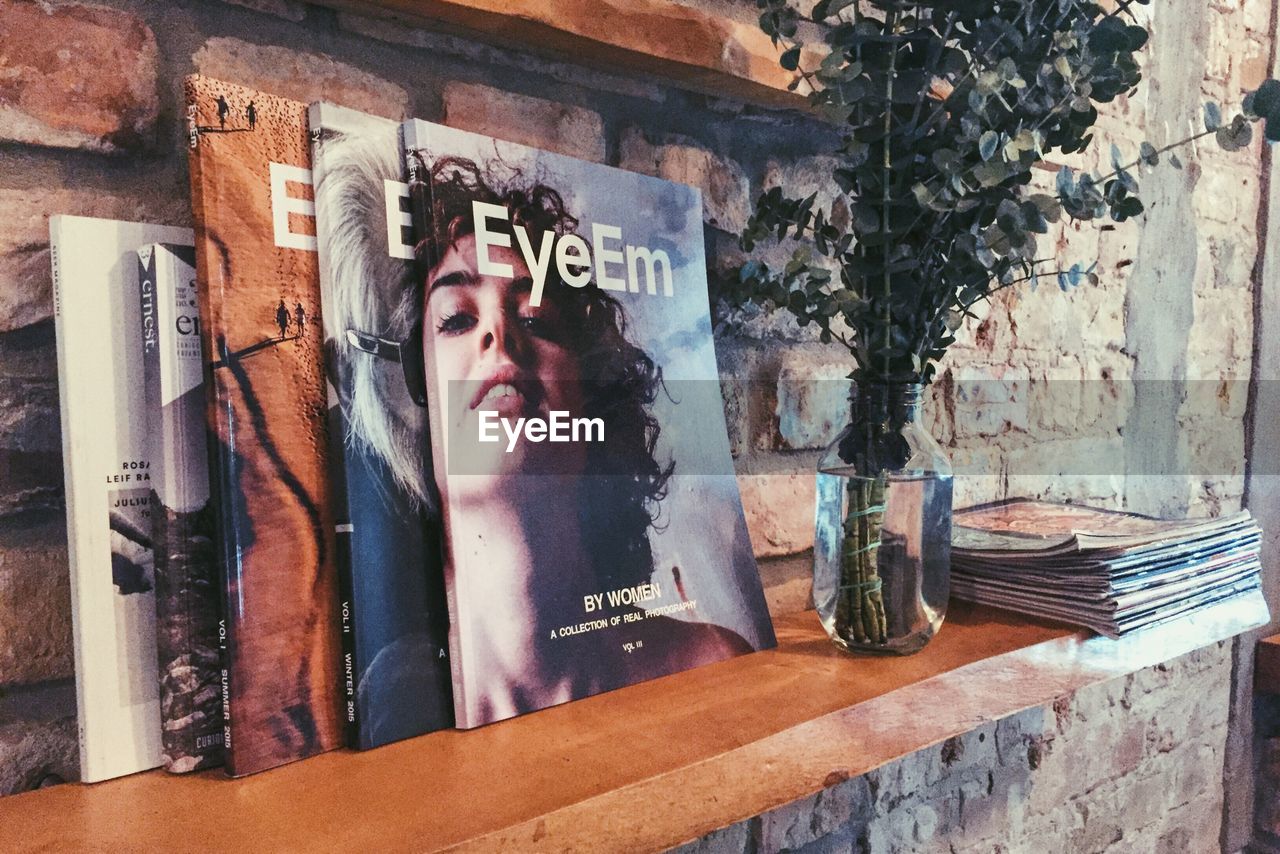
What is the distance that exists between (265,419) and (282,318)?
0.07 m

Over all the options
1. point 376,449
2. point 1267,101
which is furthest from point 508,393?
point 1267,101

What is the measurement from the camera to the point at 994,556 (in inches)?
36.7

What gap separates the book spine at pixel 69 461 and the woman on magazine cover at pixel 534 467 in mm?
213

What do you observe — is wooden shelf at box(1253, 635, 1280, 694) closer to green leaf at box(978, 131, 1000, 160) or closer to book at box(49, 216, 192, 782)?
green leaf at box(978, 131, 1000, 160)

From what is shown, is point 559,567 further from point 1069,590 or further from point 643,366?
point 1069,590

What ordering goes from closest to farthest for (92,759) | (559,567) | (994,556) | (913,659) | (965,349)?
(92,759), (559,567), (913,659), (994,556), (965,349)

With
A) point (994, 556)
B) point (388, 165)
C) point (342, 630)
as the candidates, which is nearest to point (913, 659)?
point (994, 556)

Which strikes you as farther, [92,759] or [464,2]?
[464,2]

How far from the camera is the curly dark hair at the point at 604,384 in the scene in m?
0.66

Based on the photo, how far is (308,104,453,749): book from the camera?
58 cm

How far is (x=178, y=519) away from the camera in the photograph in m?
0.54

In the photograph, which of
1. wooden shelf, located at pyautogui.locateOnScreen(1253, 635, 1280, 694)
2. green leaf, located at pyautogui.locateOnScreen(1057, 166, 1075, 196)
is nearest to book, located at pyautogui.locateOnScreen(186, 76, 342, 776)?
green leaf, located at pyautogui.locateOnScreen(1057, 166, 1075, 196)

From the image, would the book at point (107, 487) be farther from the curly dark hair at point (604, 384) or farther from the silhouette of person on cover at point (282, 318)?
the curly dark hair at point (604, 384)

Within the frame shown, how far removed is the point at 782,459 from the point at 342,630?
56 cm
